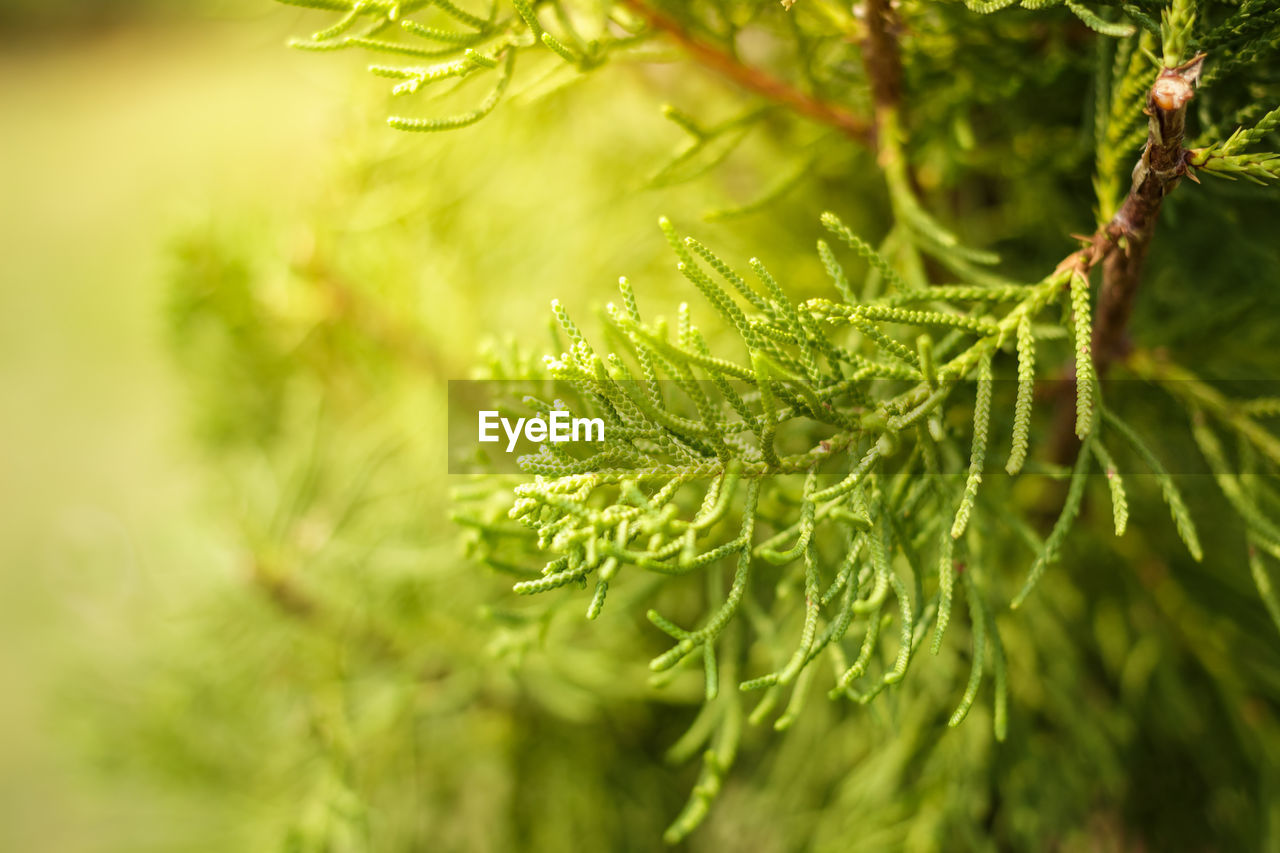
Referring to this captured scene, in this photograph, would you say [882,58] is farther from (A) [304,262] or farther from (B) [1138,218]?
(A) [304,262]

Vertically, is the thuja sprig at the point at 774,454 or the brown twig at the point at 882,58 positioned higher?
the brown twig at the point at 882,58

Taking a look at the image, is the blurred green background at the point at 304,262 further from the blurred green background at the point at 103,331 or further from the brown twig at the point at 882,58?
the brown twig at the point at 882,58

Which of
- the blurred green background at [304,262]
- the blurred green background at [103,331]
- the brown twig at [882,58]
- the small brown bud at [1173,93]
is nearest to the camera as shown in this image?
the small brown bud at [1173,93]

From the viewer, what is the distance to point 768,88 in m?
0.51

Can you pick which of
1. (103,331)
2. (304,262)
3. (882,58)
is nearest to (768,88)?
(882,58)

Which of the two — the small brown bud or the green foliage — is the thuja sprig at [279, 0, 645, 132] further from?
the small brown bud

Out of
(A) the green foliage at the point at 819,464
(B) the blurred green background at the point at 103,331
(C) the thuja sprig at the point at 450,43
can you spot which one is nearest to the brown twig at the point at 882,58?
(A) the green foliage at the point at 819,464

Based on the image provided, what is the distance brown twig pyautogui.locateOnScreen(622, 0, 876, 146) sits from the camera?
50cm

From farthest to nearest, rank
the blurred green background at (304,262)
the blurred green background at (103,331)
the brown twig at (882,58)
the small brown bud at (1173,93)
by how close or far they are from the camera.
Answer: the blurred green background at (103,331), the blurred green background at (304,262), the brown twig at (882,58), the small brown bud at (1173,93)

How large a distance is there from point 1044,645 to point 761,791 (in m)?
0.29

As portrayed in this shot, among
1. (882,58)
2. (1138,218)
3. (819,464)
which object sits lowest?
(819,464)

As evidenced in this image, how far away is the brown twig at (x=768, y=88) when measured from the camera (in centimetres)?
50

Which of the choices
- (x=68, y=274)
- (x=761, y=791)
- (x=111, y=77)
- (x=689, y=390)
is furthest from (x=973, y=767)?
(x=111, y=77)

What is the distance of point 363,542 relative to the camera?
0.75 m
